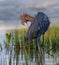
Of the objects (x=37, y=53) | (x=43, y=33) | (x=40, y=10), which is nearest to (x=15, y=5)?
(x=40, y=10)

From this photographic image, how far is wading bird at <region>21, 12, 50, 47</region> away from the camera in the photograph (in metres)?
1.61

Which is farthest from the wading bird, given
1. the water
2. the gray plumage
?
the water

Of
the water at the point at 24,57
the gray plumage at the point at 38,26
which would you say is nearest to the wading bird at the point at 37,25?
the gray plumage at the point at 38,26

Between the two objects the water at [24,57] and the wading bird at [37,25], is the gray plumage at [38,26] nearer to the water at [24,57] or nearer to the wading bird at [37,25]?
the wading bird at [37,25]

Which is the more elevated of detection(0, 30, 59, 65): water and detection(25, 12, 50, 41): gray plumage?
detection(25, 12, 50, 41): gray plumage

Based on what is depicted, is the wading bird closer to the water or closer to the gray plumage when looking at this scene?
the gray plumage

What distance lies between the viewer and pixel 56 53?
5.19 feet

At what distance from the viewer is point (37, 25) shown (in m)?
1.63

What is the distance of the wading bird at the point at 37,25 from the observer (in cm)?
161

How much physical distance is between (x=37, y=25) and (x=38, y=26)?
0.01 m

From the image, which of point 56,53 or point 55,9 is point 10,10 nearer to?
point 55,9

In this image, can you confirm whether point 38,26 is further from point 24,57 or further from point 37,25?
point 24,57

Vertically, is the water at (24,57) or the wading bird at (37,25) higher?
the wading bird at (37,25)

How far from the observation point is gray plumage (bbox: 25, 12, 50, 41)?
1614 millimetres
